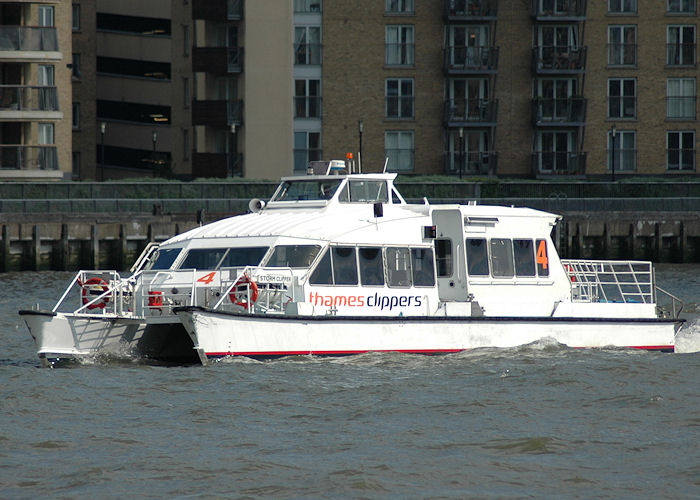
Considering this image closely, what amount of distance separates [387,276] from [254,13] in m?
41.8

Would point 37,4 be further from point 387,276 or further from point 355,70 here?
point 387,276

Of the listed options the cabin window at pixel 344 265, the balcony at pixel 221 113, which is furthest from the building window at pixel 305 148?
the cabin window at pixel 344 265

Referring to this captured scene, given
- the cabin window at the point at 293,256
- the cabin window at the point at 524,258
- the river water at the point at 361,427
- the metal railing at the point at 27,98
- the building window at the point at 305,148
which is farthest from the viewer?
the building window at the point at 305,148

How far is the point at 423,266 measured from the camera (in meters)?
23.3

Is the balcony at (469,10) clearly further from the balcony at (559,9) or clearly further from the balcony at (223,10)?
the balcony at (223,10)

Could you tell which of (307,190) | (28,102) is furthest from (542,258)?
(28,102)

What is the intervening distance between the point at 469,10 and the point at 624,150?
32.8ft

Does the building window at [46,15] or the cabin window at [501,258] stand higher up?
the building window at [46,15]

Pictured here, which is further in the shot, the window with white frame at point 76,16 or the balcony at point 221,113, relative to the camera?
the window with white frame at point 76,16

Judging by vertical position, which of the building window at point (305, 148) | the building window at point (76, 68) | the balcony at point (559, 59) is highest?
the building window at point (76, 68)

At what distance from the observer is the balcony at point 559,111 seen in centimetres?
6216

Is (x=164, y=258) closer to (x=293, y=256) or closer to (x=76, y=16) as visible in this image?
(x=293, y=256)

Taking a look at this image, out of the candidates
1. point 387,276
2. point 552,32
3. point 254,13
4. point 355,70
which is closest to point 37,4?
point 254,13

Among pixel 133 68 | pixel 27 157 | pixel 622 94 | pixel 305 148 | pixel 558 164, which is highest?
pixel 133 68
